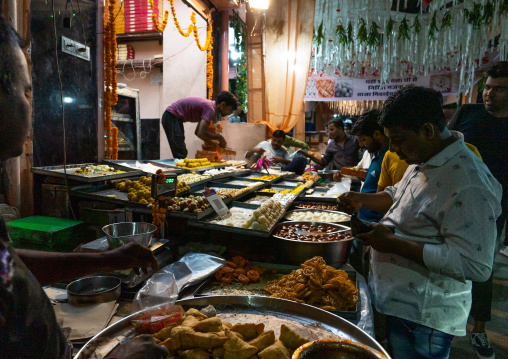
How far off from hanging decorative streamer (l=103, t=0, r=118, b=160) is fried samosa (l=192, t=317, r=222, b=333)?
411 cm

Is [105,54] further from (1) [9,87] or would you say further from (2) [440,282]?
(2) [440,282]

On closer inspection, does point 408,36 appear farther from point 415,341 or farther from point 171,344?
point 171,344

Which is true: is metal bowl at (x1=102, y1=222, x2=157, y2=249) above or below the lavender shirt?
below

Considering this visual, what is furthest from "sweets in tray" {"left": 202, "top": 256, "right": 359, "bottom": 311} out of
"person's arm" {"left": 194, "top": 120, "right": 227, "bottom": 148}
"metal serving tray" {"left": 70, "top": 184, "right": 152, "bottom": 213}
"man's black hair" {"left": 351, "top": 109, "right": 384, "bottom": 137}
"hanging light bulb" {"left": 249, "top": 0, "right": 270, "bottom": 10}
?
"hanging light bulb" {"left": 249, "top": 0, "right": 270, "bottom": 10}

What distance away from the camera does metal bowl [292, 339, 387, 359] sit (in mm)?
A: 900

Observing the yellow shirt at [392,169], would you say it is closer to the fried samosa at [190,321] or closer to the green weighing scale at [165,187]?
the green weighing scale at [165,187]

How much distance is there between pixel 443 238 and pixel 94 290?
205 centimetres

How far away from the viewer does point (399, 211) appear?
177cm

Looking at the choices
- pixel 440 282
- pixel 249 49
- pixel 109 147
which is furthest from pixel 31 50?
pixel 249 49

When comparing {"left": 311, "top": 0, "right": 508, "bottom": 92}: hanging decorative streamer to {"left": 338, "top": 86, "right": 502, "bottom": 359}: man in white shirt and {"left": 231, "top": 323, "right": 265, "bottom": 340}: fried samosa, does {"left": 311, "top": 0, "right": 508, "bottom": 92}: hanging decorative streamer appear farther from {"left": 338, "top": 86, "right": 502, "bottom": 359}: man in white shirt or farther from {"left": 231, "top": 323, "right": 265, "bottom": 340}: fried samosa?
{"left": 231, "top": 323, "right": 265, "bottom": 340}: fried samosa

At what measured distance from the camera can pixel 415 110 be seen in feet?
5.13

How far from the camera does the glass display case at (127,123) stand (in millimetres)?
7032

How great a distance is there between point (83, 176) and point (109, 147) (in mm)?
1696

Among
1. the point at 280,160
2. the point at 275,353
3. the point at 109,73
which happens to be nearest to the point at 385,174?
the point at 275,353
